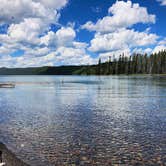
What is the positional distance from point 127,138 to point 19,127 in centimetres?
951

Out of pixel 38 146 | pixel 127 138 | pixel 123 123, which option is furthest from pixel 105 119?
pixel 38 146

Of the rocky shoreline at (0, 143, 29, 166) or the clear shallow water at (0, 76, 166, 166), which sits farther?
the clear shallow water at (0, 76, 166, 166)

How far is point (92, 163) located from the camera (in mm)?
12727

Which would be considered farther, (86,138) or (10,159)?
(86,138)

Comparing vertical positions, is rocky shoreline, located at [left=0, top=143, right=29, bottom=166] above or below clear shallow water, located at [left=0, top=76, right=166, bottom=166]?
above

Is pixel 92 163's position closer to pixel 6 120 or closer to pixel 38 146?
pixel 38 146

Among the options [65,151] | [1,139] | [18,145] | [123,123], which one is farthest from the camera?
[123,123]

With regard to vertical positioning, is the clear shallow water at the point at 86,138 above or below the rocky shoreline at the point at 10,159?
below

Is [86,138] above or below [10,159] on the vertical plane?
below

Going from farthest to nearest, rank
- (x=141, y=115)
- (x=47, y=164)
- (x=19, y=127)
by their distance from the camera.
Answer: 1. (x=141, y=115)
2. (x=19, y=127)
3. (x=47, y=164)

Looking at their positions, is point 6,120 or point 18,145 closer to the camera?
point 18,145

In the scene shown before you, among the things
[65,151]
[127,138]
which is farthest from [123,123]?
[65,151]

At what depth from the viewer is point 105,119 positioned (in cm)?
2406

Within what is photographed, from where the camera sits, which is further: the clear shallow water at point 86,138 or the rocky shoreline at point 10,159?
the clear shallow water at point 86,138
